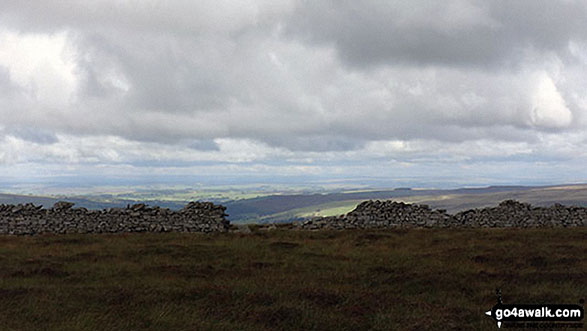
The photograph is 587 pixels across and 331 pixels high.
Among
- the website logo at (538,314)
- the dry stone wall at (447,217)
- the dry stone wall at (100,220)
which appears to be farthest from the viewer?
the dry stone wall at (447,217)

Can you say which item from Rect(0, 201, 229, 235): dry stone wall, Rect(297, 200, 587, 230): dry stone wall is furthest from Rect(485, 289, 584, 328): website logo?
Rect(0, 201, 229, 235): dry stone wall

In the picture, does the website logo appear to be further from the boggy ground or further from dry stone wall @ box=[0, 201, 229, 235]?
dry stone wall @ box=[0, 201, 229, 235]

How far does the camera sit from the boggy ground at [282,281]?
10555mm

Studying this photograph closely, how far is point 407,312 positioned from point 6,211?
31428mm

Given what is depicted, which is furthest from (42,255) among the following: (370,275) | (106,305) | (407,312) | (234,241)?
(407,312)

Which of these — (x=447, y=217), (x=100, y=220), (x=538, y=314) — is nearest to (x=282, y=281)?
(x=538, y=314)

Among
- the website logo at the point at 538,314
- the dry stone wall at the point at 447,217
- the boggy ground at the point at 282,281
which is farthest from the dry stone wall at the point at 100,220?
the website logo at the point at 538,314

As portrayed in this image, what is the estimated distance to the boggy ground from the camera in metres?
10.6

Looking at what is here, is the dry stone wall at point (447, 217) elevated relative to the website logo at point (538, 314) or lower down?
elevated

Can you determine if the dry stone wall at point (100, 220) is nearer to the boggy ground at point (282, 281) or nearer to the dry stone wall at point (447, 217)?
the boggy ground at point (282, 281)

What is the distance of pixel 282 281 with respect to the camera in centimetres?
1522

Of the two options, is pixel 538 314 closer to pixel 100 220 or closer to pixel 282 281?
pixel 282 281

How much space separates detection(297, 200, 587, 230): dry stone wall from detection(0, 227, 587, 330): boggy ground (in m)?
7.25

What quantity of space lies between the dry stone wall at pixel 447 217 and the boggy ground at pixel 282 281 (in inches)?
286
